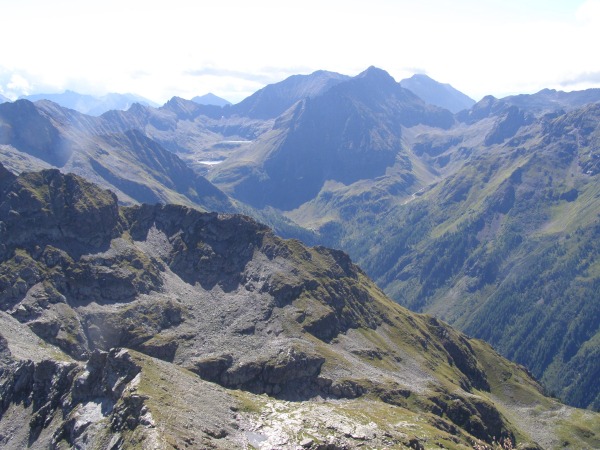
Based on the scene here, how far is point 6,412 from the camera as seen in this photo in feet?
512

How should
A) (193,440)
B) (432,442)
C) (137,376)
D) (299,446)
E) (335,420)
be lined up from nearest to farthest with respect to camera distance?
1. (193,440)
2. (299,446)
3. (137,376)
4. (335,420)
5. (432,442)

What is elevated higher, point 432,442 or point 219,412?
point 219,412

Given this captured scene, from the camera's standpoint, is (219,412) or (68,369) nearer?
(219,412)

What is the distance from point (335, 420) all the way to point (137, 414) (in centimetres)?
5225

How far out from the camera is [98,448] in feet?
399

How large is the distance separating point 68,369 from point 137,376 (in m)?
27.3

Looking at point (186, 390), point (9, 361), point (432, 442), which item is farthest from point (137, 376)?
point (432, 442)

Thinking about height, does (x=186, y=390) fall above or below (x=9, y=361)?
above

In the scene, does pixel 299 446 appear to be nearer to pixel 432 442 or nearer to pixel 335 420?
pixel 335 420

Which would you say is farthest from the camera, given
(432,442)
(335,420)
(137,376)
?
(432,442)

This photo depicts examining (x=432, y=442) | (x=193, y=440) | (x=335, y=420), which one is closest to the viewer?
(x=193, y=440)

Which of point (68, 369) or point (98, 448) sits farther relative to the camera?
point (68, 369)

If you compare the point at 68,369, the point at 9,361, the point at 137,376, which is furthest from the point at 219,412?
the point at 9,361

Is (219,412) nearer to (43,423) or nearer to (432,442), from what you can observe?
(43,423)
